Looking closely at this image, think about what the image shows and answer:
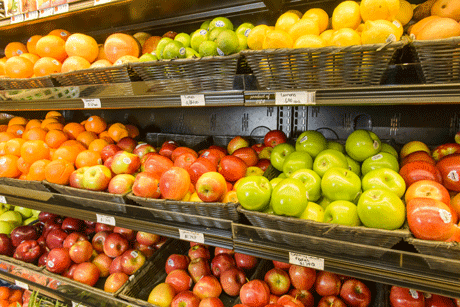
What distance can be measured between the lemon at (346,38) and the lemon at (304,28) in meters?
0.13

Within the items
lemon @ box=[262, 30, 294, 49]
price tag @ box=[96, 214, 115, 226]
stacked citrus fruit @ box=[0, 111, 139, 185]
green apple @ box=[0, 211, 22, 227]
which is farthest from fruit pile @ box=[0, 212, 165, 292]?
lemon @ box=[262, 30, 294, 49]

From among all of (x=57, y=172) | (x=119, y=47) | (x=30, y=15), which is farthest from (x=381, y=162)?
(x=30, y=15)

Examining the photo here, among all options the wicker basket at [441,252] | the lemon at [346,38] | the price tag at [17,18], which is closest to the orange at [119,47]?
the price tag at [17,18]

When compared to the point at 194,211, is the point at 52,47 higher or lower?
higher

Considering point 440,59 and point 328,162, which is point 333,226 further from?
point 440,59

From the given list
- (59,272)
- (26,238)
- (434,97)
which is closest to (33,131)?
(26,238)

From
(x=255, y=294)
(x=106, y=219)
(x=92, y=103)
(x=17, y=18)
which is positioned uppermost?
(x=17, y=18)

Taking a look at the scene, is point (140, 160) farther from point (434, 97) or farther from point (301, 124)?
point (434, 97)

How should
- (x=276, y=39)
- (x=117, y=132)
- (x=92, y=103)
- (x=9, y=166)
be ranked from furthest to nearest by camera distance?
(x=117, y=132)
(x=9, y=166)
(x=92, y=103)
(x=276, y=39)

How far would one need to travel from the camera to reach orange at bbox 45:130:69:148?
5.27 feet

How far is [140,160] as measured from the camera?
146cm

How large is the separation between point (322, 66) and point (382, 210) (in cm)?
45

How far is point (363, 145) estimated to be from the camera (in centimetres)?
108

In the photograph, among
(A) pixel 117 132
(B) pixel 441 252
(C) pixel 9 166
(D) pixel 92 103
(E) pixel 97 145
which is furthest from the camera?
(A) pixel 117 132
